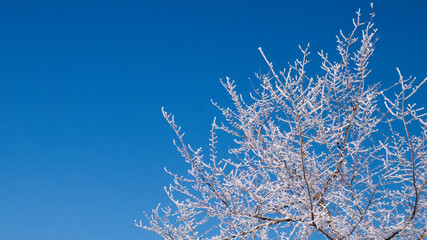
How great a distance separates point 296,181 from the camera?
14.0 feet

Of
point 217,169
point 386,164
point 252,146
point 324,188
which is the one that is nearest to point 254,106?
point 252,146

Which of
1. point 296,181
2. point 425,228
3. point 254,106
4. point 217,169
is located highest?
point 254,106

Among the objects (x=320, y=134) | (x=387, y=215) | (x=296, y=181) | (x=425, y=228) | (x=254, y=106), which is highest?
(x=254, y=106)

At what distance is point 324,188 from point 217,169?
4.15 ft

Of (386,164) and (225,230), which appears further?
(225,230)

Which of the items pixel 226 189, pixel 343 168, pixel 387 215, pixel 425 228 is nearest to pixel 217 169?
pixel 226 189

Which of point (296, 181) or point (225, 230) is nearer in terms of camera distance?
point (296, 181)

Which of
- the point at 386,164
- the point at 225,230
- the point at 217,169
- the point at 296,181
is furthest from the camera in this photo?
the point at 225,230

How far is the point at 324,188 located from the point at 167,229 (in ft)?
6.71

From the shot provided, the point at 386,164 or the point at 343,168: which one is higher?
the point at 343,168

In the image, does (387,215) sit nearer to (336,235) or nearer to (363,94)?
(336,235)

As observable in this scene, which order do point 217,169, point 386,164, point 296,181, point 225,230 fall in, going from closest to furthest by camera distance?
point 386,164 → point 296,181 → point 217,169 → point 225,230

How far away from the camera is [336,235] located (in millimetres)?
4438

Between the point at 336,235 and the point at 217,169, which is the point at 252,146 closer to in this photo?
the point at 217,169
